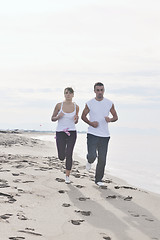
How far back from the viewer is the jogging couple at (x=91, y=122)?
25.1ft

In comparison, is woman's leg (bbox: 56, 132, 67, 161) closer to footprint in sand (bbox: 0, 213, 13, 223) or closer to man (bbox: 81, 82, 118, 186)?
man (bbox: 81, 82, 118, 186)

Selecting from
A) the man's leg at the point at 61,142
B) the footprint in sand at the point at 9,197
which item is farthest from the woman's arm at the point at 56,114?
the footprint in sand at the point at 9,197

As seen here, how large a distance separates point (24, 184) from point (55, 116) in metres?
1.75

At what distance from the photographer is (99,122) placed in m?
7.66

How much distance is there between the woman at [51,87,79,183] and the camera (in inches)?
302

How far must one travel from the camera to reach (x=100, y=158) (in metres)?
7.75

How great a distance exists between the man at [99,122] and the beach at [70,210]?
0.70m

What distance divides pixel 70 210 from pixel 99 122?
2.58 metres

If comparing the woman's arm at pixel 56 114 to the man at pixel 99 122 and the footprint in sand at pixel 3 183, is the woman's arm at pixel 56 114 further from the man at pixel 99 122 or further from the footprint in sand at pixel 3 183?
the footprint in sand at pixel 3 183

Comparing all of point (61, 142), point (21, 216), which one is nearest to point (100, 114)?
point (61, 142)

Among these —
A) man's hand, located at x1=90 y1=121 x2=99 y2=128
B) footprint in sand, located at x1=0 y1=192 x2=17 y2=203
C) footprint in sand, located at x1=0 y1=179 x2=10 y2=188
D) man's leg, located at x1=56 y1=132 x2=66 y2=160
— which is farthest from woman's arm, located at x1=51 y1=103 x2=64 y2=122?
footprint in sand, located at x1=0 y1=192 x2=17 y2=203

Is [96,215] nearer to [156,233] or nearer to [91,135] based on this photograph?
[156,233]

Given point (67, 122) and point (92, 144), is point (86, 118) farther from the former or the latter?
point (92, 144)

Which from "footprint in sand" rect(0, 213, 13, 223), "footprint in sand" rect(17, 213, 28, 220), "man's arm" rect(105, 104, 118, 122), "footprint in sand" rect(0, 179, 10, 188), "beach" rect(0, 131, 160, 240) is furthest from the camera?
"man's arm" rect(105, 104, 118, 122)
